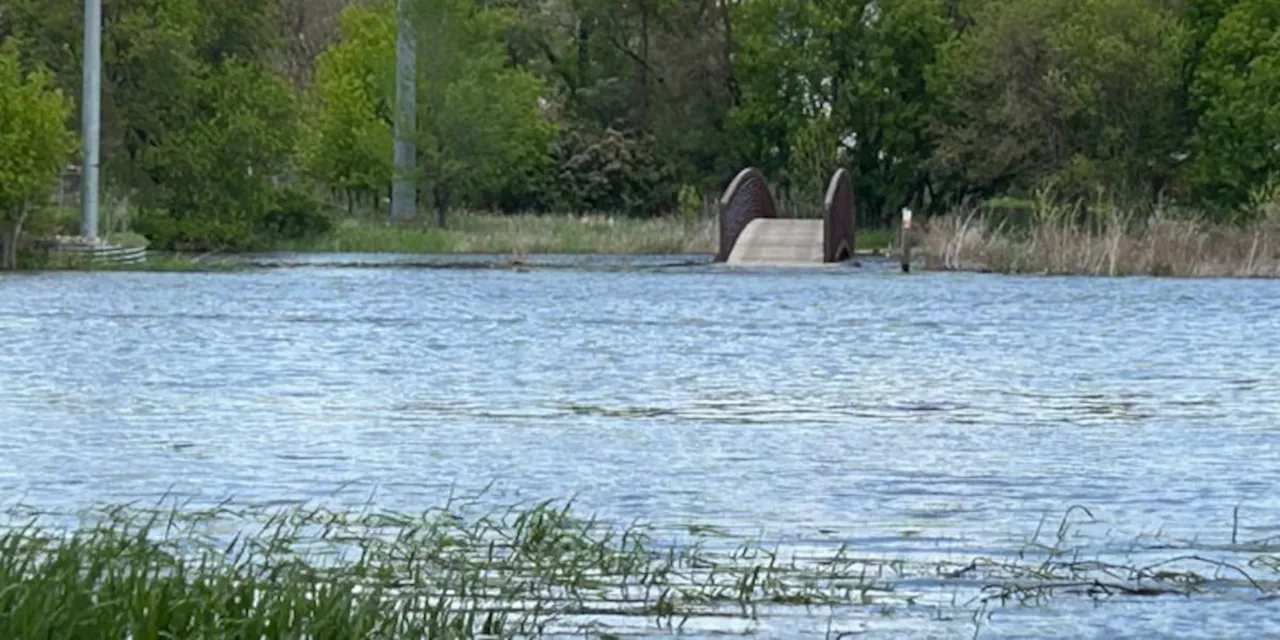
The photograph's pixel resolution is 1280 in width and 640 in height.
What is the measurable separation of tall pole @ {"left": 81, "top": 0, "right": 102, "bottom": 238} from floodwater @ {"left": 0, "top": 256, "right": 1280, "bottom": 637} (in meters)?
13.5

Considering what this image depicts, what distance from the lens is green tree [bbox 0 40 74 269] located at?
52719 mm

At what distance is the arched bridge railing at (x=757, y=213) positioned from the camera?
64.6 meters

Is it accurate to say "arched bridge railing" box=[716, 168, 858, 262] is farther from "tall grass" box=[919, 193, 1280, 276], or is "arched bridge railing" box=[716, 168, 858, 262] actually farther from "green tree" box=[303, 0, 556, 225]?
"green tree" box=[303, 0, 556, 225]

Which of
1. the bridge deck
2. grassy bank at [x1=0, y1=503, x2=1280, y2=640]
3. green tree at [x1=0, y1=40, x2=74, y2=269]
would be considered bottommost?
the bridge deck

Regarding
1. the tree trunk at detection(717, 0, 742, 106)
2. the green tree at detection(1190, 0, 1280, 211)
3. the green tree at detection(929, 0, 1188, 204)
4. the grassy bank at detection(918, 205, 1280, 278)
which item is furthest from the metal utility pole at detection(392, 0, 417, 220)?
→ the grassy bank at detection(918, 205, 1280, 278)

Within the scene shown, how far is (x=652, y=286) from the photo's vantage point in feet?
174

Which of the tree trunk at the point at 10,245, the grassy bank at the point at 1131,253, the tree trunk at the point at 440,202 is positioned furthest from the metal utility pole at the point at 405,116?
the tree trunk at the point at 10,245

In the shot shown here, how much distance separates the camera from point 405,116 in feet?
272

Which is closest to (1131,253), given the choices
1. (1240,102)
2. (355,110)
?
(1240,102)

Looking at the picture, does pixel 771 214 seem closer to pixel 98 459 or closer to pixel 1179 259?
pixel 1179 259

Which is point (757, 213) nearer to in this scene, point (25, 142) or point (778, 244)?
point (778, 244)

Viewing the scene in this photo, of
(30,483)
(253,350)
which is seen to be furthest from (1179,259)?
(30,483)

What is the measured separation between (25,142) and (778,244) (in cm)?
1956

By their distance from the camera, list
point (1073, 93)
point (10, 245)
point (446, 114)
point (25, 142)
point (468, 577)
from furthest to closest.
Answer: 1. point (446, 114)
2. point (1073, 93)
3. point (10, 245)
4. point (25, 142)
5. point (468, 577)
